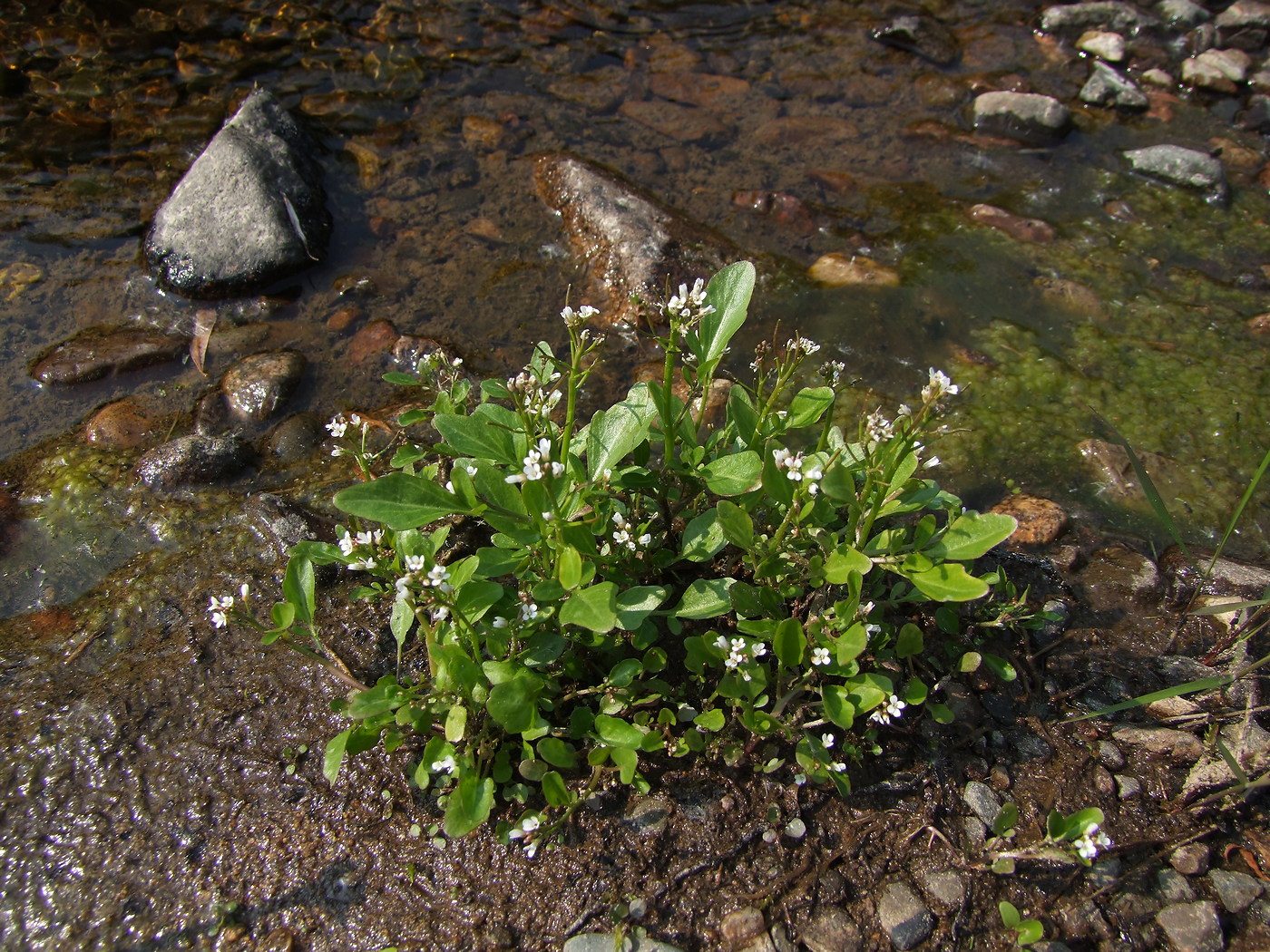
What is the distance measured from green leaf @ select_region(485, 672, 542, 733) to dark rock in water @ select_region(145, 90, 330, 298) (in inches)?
131

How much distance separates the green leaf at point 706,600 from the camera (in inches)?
102

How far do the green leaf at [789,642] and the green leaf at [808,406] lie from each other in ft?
2.18

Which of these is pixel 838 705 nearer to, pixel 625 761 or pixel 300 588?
pixel 625 761

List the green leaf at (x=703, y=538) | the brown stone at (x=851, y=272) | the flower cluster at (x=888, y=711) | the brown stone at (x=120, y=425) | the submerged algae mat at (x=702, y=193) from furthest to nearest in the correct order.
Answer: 1. the brown stone at (x=851, y=272)
2. the submerged algae mat at (x=702, y=193)
3. the brown stone at (x=120, y=425)
4. the green leaf at (x=703, y=538)
5. the flower cluster at (x=888, y=711)

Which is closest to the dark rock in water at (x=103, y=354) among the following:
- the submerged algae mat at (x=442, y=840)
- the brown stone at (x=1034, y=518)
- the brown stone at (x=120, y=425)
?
the brown stone at (x=120, y=425)

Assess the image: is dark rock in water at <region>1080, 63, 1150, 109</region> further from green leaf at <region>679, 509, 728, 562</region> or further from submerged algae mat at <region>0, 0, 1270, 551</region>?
green leaf at <region>679, 509, 728, 562</region>

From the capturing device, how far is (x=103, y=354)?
4.29 m

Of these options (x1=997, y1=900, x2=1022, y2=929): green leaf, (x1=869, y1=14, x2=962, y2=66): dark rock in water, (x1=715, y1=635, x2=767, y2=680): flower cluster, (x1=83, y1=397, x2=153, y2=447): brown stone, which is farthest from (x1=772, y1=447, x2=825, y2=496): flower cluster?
(x1=869, y1=14, x2=962, y2=66): dark rock in water

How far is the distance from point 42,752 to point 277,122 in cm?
403

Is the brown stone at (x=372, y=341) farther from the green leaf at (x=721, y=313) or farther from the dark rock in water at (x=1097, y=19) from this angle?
the dark rock in water at (x=1097, y=19)

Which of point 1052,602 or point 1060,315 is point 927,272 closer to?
point 1060,315

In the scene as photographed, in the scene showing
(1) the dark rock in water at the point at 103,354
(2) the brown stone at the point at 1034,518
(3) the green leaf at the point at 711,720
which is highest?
(1) the dark rock in water at the point at 103,354

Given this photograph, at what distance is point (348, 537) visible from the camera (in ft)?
8.55

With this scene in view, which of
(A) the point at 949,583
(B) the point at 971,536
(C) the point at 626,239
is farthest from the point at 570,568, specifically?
(C) the point at 626,239
